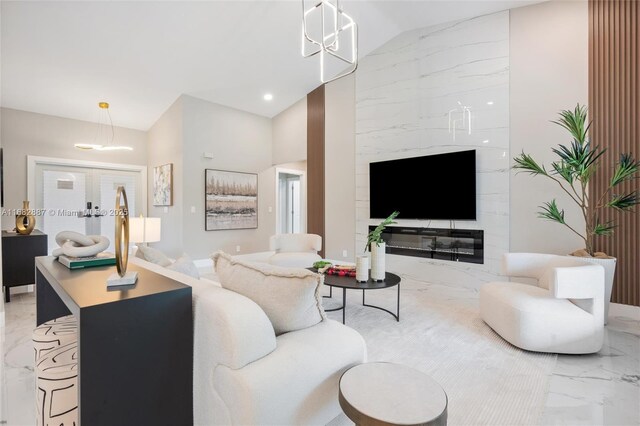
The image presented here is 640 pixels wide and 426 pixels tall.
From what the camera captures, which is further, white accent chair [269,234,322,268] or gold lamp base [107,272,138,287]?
white accent chair [269,234,322,268]

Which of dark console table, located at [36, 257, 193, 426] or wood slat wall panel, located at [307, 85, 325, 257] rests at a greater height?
wood slat wall panel, located at [307, 85, 325, 257]

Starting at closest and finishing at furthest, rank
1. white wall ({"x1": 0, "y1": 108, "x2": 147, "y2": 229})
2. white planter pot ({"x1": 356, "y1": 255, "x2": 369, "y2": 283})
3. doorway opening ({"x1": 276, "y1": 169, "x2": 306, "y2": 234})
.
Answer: white planter pot ({"x1": 356, "y1": 255, "x2": 369, "y2": 283}) < white wall ({"x1": 0, "y1": 108, "x2": 147, "y2": 229}) < doorway opening ({"x1": 276, "y1": 169, "x2": 306, "y2": 234})

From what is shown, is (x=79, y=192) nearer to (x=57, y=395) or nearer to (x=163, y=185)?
(x=163, y=185)

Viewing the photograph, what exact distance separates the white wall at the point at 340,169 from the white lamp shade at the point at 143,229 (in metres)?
2.90

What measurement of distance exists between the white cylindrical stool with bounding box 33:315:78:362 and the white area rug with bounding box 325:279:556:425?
1.43 meters

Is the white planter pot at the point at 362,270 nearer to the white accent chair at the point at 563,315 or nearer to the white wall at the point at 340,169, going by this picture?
the white accent chair at the point at 563,315

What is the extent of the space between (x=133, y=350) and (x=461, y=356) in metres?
2.26

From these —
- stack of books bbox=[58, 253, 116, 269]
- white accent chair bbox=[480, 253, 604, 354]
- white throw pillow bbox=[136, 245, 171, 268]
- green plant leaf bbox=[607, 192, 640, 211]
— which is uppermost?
green plant leaf bbox=[607, 192, 640, 211]

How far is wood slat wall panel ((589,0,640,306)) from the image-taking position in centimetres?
309

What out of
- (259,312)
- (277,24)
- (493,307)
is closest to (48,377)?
(259,312)

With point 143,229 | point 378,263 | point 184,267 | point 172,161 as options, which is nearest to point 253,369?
point 184,267

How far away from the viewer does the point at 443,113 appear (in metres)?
4.33

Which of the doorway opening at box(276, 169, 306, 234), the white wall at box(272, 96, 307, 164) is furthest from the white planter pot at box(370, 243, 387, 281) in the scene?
the doorway opening at box(276, 169, 306, 234)

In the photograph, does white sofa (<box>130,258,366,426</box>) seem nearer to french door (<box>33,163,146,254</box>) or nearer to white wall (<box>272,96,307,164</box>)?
white wall (<box>272,96,307,164</box>)
